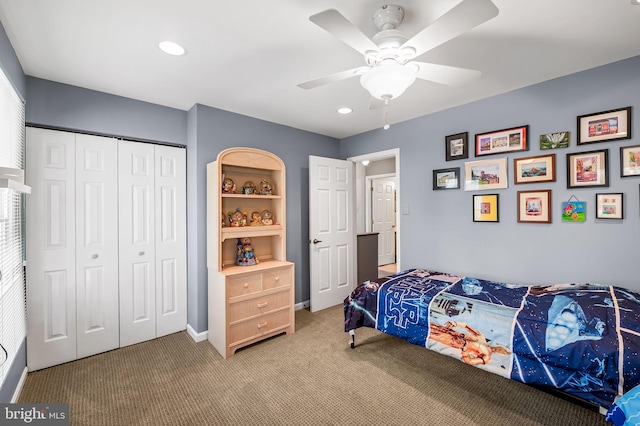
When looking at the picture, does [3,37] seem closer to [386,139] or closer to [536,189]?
[386,139]

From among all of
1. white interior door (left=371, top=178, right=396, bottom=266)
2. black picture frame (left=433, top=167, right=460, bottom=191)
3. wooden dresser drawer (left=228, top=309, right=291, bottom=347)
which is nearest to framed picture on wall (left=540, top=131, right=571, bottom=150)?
black picture frame (left=433, top=167, right=460, bottom=191)

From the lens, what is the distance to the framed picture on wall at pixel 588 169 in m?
2.26

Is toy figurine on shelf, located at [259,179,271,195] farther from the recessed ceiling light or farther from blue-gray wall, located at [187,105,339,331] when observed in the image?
the recessed ceiling light

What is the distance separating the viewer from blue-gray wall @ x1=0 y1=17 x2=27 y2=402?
173 centimetres

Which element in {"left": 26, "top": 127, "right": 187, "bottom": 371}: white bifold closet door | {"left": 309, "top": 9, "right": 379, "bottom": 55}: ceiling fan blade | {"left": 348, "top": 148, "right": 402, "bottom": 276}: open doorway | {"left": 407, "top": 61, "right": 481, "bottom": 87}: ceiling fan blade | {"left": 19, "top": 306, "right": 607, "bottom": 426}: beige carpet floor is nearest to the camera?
{"left": 309, "top": 9, "right": 379, "bottom": 55}: ceiling fan blade

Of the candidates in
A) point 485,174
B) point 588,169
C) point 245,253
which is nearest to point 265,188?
point 245,253

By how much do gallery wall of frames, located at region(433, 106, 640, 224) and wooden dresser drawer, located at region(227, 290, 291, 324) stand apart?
2.13 metres

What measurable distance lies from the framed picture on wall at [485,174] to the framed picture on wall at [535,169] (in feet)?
0.34

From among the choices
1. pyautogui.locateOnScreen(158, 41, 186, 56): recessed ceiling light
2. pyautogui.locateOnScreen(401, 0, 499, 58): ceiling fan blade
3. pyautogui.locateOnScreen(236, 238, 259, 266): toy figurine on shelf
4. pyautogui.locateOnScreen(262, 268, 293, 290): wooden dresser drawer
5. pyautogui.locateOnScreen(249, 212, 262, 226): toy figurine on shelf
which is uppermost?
pyautogui.locateOnScreen(158, 41, 186, 56): recessed ceiling light

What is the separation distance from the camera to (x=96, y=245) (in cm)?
262

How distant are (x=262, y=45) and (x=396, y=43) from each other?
3.12ft

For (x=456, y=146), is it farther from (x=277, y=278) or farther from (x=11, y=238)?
(x=11, y=238)

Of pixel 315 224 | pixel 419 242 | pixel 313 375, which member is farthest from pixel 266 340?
pixel 419 242

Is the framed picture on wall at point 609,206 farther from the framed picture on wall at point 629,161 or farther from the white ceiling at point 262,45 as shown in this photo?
the white ceiling at point 262,45
